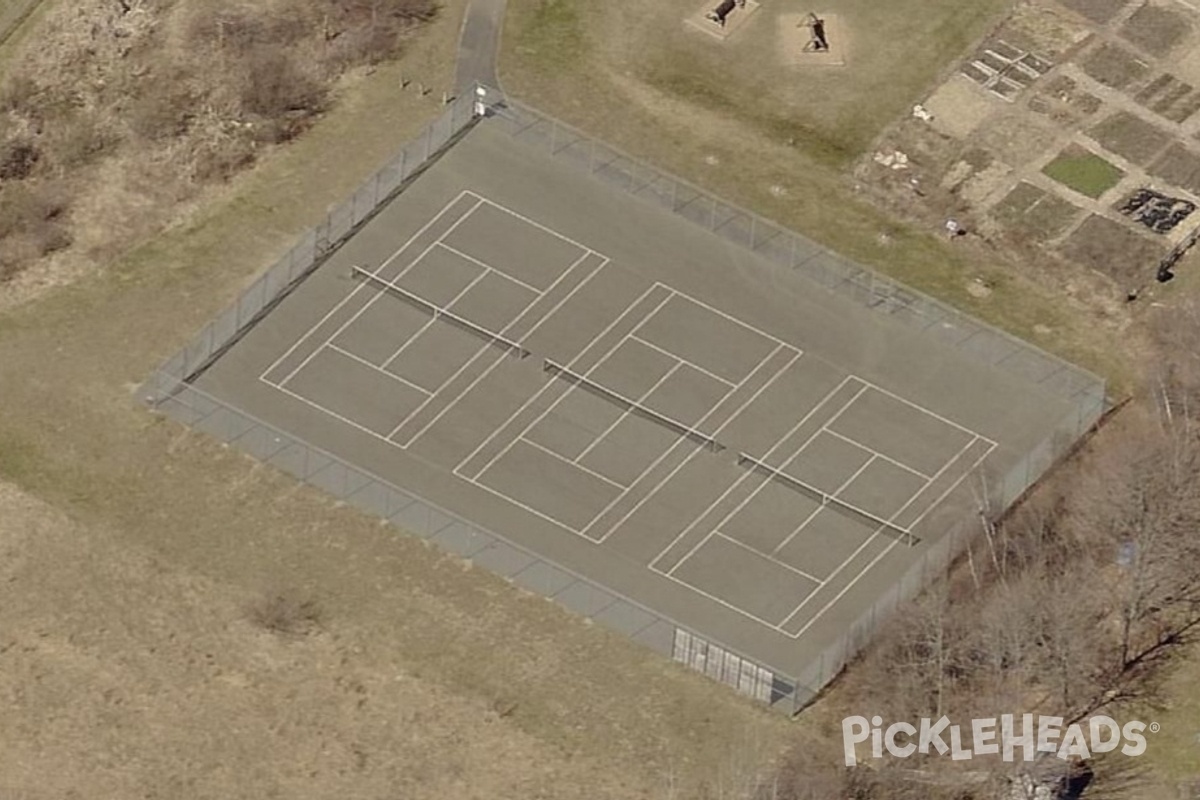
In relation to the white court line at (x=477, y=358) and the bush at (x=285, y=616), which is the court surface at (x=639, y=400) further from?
the bush at (x=285, y=616)

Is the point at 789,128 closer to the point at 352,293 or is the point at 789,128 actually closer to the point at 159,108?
the point at 352,293

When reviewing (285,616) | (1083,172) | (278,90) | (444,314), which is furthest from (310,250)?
(1083,172)

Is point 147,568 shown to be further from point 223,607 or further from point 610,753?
point 610,753

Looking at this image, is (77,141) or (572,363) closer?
(572,363)

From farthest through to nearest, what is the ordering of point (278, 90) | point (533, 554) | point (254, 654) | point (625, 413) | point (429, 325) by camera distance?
point (278, 90)
point (429, 325)
point (625, 413)
point (533, 554)
point (254, 654)

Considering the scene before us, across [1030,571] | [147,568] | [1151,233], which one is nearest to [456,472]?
[147,568]

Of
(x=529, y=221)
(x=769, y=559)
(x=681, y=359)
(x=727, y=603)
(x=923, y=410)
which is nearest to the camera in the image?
(x=727, y=603)

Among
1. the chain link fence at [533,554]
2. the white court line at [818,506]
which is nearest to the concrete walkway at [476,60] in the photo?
the chain link fence at [533,554]
